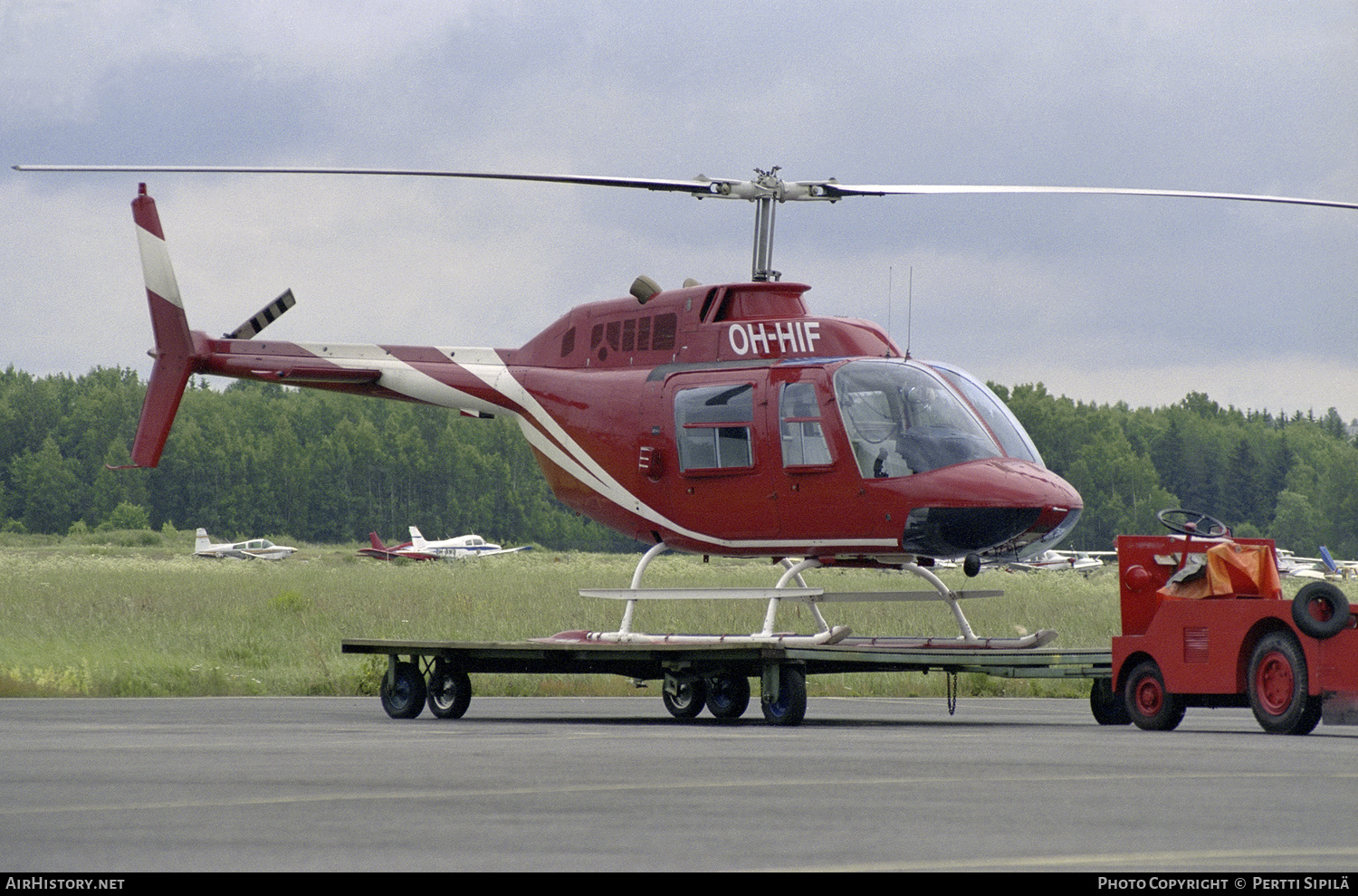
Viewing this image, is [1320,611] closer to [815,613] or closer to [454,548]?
[815,613]

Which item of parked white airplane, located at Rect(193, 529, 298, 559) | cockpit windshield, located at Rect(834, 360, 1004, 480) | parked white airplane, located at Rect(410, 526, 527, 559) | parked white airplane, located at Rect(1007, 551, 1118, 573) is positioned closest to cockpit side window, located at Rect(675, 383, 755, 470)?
cockpit windshield, located at Rect(834, 360, 1004, 480)

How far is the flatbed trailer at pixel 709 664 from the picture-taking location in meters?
17.0

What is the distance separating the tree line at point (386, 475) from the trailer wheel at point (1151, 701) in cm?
13618

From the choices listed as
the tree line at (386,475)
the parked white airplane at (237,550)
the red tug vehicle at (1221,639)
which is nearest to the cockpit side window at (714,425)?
the red tug vehicle at (1221,639)

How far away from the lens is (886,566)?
1961cm

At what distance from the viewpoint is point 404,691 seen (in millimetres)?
19531

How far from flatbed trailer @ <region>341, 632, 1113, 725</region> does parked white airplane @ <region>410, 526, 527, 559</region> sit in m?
81.9

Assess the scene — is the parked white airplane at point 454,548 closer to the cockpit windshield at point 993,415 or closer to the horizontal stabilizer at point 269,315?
the horizontal stabilizer at point 269,315

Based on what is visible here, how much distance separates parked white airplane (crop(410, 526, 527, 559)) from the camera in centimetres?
10694

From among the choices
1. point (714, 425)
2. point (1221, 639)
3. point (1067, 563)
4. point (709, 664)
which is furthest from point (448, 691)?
point (1067, 563)

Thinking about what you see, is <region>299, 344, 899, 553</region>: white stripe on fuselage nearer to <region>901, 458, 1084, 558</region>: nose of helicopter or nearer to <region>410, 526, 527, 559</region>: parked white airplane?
Answer: <region>901, 458, 1084, 558</region>: nose of helicopter

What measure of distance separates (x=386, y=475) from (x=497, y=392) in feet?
486
